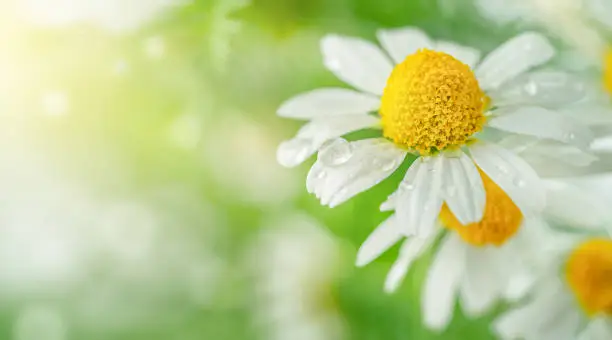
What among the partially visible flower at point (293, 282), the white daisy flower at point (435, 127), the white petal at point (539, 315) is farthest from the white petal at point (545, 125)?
the partially visible flower at point (293, 282)

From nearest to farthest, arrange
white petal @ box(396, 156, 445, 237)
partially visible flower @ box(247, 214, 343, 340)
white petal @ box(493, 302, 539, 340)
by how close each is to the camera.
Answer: white petal @ box(396, 156, 445, 237), white petal @ box(493, 302, 539, 340), partially visible flower @ box(247, 214, 343, 340)

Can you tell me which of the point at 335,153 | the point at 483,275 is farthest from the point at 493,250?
the point at 335,153

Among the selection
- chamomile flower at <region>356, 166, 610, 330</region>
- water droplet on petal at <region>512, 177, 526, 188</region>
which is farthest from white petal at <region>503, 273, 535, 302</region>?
water droplet on petal at <region>512, 177, 526, 188</region>

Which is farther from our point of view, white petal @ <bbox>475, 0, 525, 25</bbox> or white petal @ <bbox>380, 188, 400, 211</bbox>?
white petal @ <bbox>475, 0, 525, 25</bbox>

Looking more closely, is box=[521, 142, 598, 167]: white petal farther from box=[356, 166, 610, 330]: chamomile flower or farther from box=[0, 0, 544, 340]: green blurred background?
box=[0, 0, 544, 340]: green blurred background

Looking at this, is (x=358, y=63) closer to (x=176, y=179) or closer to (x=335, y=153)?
(x=335, y=153)

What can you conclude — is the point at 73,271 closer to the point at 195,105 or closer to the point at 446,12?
the point at 195,105

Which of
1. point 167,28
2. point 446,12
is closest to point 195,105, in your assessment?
point 167,28
